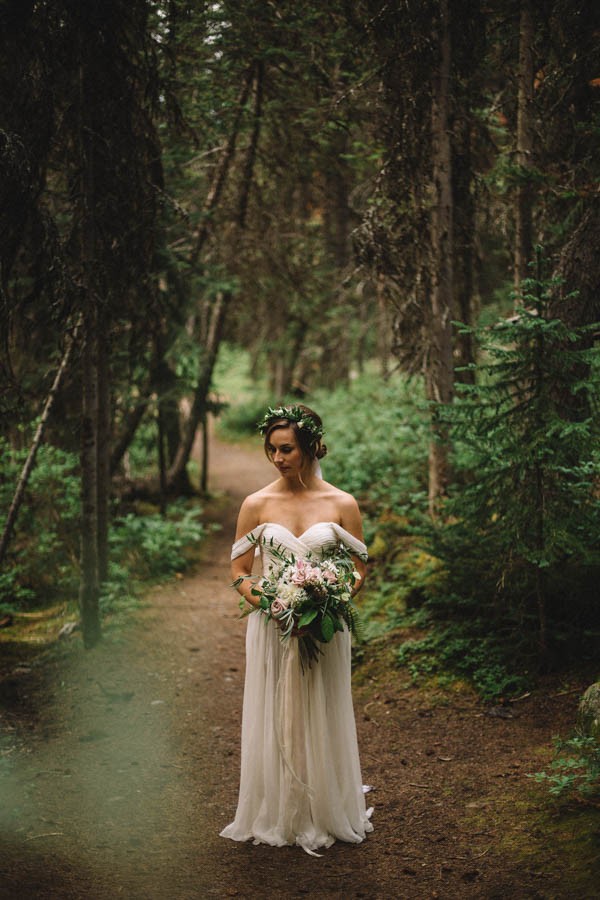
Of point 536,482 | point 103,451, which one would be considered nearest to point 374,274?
point 103,451

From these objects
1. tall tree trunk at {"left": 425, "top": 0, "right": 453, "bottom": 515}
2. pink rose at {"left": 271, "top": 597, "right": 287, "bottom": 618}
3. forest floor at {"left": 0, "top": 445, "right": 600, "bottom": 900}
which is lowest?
forest floor at {"left": 0, "top": 445, "right": 600, "bottom": 900}

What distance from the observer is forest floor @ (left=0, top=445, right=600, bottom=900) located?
437 cm

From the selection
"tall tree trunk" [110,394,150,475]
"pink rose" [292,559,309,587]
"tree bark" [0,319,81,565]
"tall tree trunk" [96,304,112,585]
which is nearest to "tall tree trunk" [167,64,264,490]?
"tall tree trunk" [110,394,150,475]

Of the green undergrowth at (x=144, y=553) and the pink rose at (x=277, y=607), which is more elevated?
the pink rose at (x=277, y=607)

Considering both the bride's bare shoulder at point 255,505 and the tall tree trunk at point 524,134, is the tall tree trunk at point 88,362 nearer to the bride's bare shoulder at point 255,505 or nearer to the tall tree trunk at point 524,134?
the bride's bare shoulder at point 255,505

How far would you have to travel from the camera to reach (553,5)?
8.53 meters

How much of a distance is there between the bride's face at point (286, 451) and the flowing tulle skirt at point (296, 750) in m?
1.00

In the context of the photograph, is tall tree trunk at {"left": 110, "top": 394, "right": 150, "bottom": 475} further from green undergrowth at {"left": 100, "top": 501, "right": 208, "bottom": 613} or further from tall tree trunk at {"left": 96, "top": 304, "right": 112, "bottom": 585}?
tall tree trunk at {"left": 96, "top": 304, "right": 112, "bottom": 585}

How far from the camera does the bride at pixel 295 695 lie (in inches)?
194

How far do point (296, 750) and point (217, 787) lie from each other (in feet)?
5.09

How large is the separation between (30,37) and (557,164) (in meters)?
5.63

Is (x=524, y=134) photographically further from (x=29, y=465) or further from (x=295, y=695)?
(x=295, y=695)

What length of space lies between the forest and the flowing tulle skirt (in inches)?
55.0

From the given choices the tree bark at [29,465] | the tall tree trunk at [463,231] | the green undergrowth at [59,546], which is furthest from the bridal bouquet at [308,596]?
the green undergrowth at [59,546]
